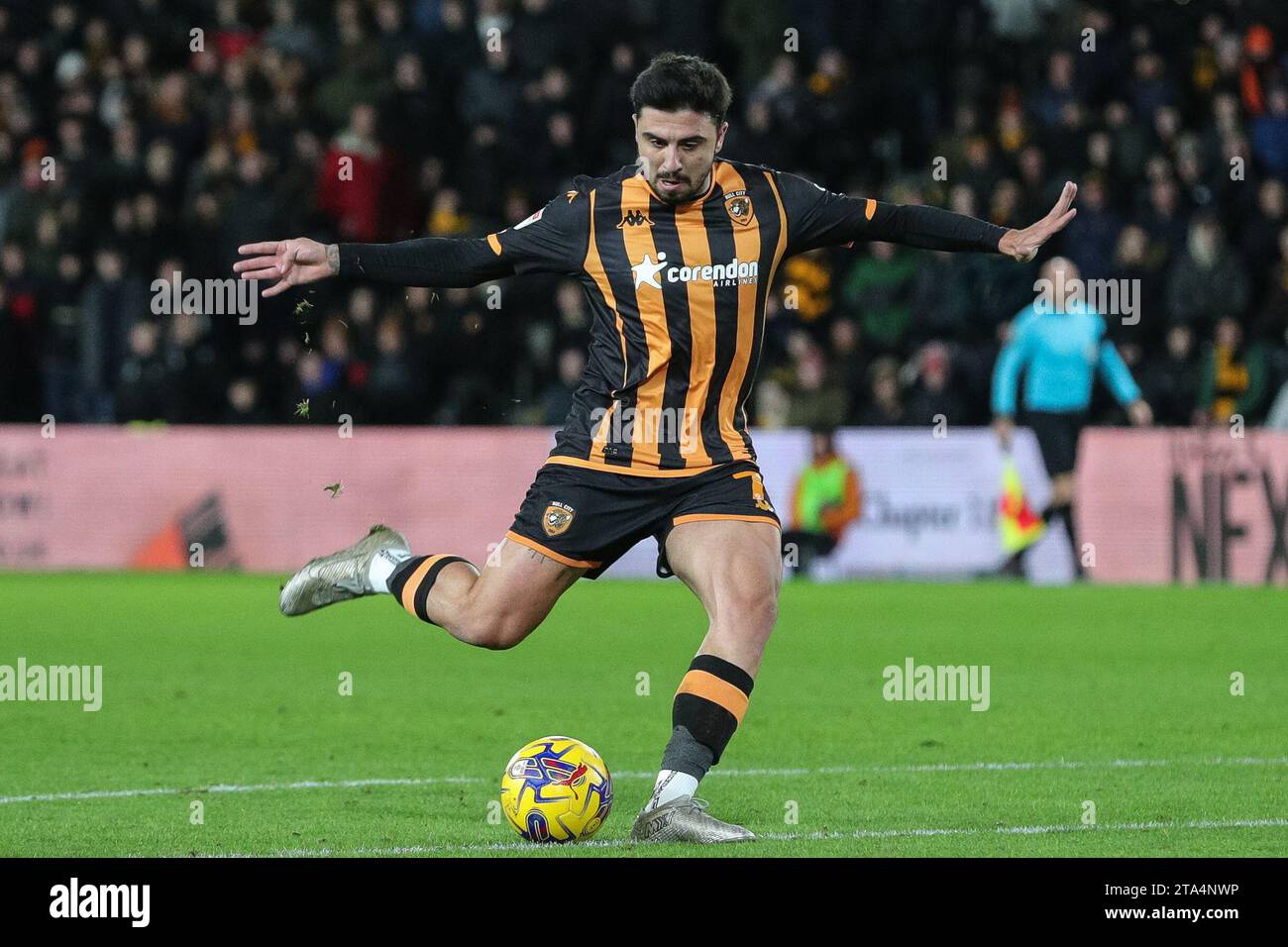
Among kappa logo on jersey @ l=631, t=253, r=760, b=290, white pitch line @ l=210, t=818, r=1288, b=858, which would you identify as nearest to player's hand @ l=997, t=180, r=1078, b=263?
kappa logo on jersey @ l=631, t=253, r=760, b=290

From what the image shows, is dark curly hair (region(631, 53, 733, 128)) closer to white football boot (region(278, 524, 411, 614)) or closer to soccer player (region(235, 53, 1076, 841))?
soccer player (region(235, 53, 1076, 841))

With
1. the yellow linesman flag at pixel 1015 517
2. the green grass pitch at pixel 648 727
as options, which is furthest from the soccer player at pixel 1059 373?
the green grass pitch at pixel 648 727

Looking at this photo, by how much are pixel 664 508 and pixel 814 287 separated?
10870 mm

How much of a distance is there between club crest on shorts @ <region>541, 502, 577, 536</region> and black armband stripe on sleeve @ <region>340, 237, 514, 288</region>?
0.75m

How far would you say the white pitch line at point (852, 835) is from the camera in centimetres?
590

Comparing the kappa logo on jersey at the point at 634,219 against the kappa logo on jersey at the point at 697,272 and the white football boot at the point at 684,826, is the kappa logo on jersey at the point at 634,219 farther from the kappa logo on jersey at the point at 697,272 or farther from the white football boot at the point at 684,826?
the white football boot at the point at 684,826

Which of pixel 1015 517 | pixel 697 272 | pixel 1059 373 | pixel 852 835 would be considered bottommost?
pixel 852 835

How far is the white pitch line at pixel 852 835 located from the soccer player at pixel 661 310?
0.68 metres

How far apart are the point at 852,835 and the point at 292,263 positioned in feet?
7.84

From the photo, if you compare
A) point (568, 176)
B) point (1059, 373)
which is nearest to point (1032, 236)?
point (1059, 373)

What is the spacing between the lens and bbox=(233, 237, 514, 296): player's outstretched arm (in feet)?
22.0

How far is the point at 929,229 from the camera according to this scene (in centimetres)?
678

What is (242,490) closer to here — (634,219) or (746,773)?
(746,773)
